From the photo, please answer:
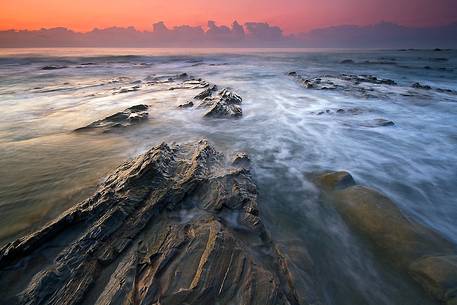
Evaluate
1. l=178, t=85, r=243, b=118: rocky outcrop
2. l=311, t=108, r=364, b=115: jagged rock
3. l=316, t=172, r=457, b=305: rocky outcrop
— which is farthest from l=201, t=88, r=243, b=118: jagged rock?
l=316, t=172, r=457, b=305: rocky outcrop

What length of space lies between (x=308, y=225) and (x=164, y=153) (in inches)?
127

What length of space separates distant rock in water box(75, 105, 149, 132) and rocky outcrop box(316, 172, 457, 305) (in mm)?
6879

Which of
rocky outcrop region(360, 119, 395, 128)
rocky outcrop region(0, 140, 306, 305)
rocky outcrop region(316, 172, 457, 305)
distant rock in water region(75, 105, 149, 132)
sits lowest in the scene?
rocky outcrop region(360, 119, 395, 128)

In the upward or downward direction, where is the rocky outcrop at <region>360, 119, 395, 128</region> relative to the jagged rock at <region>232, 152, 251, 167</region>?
downward

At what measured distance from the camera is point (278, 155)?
7.05 m

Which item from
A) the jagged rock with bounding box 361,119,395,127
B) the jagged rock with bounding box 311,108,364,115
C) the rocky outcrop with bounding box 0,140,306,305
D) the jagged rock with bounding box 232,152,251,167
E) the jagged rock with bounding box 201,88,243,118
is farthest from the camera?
the jagged rock with bounding box 311,108,364,115

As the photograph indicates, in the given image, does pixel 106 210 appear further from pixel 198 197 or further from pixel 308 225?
pixel 308 225

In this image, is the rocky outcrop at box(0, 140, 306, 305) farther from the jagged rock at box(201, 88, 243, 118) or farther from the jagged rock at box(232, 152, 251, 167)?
the jagged rock at box(201, 88, 243, 118)

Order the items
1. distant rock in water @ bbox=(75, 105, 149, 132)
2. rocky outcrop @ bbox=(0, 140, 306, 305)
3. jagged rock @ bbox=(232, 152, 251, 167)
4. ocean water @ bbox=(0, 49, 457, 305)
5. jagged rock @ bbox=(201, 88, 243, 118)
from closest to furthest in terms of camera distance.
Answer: rocky outcrop @ bbox=(0, 140, 306, 305) < ocean water @ bbox=(0, 49, 457, 305) < jagged rock @ bbox=(232, 152, 251, 167) < distant rock in water @ bbox=(75, 105, 149, 132) < jagged rock @ bbox=(201, 88, 243, 118)

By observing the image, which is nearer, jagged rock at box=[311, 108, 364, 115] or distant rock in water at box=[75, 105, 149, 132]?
distant rock in water at box=[75, 105, 149, 132]

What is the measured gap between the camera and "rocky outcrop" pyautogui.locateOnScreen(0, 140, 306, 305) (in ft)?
8.53

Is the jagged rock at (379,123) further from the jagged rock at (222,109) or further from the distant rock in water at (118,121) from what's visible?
the distant rock in water at (118,121)

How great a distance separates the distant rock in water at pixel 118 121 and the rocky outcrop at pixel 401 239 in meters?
6.88

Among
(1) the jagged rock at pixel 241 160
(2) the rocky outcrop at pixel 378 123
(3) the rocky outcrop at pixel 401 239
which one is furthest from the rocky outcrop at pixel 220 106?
(3) the rocky outcrop at pixel 401 239
